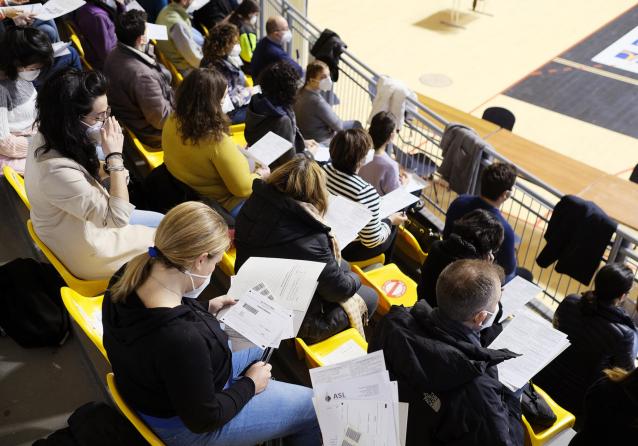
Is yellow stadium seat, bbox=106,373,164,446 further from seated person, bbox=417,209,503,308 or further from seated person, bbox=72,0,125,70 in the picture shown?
seated person, bbox=72,0,125,70

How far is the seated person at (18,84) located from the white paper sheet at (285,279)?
79.9 inches

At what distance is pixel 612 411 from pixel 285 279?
1.53 m

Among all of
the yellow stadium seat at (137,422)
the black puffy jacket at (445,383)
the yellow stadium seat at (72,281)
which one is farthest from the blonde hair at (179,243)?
the yellow stadium seat at (72,281)

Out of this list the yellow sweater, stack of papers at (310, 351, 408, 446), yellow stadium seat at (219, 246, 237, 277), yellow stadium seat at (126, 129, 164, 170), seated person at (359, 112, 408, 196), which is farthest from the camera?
yellow stadium seat at (126, 129, 164, 170)

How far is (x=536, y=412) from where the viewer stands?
2816 mm

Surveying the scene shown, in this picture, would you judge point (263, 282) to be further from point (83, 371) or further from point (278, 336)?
point (83, 371)

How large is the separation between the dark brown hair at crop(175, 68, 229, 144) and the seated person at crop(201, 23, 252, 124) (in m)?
1.49

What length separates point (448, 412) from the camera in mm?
2199

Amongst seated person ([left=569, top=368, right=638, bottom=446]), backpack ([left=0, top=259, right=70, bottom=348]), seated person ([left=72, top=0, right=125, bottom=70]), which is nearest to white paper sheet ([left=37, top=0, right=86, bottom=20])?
seated person ([left=72, top=0, right=125, bottom=70])

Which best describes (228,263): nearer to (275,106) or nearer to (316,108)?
(275,106)

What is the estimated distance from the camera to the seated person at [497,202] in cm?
368

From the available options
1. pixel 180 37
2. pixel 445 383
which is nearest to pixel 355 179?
pixel 445 383

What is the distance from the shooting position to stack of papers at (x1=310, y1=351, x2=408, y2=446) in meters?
2.27

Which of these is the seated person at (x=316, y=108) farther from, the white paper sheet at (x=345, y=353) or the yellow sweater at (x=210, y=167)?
the white paper sheet at (x=345, y=353)
